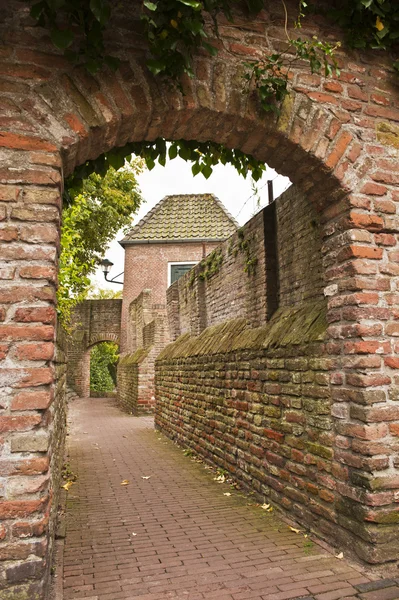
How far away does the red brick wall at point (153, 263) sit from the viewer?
69.0ft

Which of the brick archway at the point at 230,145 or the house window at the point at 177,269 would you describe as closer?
the brick archway at the point at 230,145

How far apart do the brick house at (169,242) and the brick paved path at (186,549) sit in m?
14.9

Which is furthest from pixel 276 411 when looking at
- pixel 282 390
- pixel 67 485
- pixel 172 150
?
pixel 67 485

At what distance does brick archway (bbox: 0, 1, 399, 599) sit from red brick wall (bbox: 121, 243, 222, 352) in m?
17.1

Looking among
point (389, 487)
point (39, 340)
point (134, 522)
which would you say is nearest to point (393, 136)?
point (389, 487)

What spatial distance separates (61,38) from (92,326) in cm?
2129

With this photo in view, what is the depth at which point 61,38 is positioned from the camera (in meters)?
2.87

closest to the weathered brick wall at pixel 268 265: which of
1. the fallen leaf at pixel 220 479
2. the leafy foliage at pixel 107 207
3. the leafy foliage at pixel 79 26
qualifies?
the fallen leaf at pixel 220 479

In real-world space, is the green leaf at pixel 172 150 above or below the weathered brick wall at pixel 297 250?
above

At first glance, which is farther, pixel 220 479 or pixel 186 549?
pixel 220 479

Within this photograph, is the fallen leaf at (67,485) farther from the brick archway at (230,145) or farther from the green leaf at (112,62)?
the green leaf at (112,62)

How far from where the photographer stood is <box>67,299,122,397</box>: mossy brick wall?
2333cm

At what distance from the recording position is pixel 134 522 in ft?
15.3

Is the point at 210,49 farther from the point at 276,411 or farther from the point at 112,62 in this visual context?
the point at 276,411
